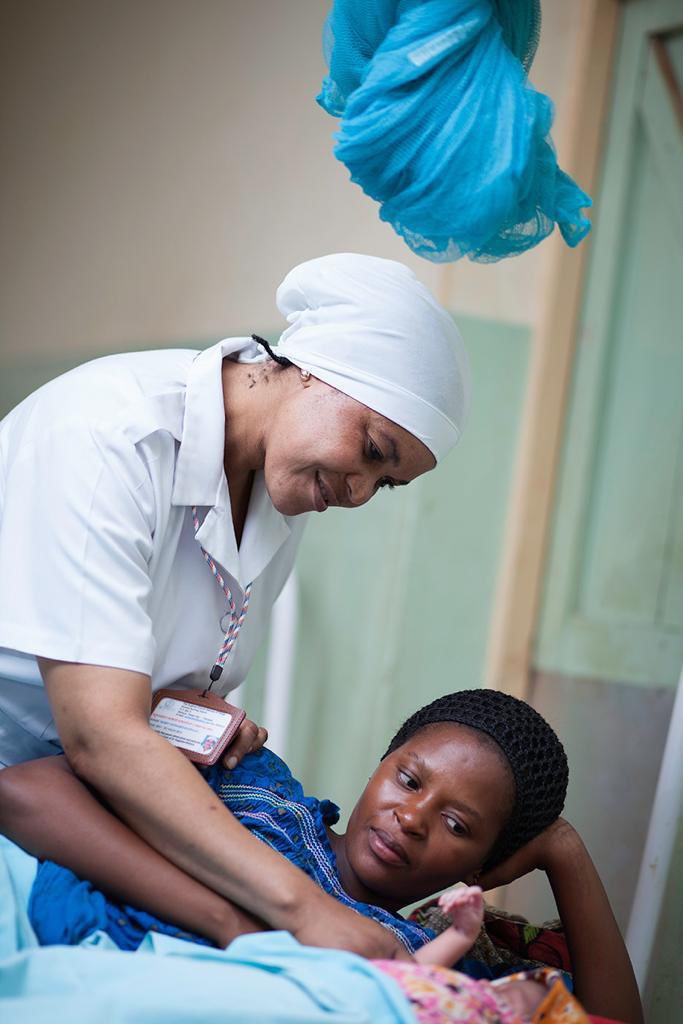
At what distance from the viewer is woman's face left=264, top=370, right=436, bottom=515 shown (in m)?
1.62

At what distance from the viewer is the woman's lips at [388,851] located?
1.63 m

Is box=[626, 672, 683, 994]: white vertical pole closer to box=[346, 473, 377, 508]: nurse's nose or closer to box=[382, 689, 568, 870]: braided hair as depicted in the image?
box=[382, 689, 568, 870]: braided hair

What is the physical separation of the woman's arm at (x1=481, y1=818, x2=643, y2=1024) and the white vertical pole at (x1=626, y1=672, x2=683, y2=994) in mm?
174

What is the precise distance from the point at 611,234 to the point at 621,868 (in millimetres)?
1526

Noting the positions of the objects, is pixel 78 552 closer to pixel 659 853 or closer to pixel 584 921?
pixel 584 921

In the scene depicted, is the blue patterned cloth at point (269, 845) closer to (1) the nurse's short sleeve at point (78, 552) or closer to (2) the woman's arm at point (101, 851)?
(2) the woman's arm at point (101, 851)

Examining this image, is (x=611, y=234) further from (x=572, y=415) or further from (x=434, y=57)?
(x=434, y=57)

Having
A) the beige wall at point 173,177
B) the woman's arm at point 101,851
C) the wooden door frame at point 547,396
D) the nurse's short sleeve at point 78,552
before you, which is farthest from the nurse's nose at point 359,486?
the beige wall at point 173,177

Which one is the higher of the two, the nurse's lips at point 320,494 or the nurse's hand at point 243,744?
the nurse's lips at point 320,494

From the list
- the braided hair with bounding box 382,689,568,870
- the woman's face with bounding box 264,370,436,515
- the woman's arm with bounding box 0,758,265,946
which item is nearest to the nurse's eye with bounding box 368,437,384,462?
the woman's face with bounding box 264,370,436,515

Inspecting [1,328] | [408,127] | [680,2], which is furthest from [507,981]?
[1,328]

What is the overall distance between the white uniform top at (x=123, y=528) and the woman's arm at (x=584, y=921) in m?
0.55

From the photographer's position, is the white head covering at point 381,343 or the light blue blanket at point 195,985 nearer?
the light blue blanket at point 195,985

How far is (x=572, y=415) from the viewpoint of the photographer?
282 cm
